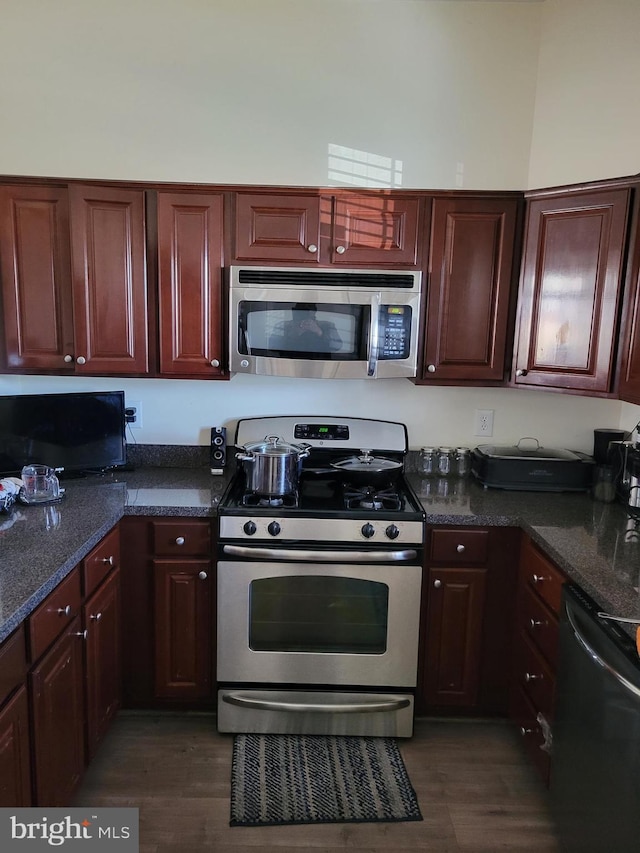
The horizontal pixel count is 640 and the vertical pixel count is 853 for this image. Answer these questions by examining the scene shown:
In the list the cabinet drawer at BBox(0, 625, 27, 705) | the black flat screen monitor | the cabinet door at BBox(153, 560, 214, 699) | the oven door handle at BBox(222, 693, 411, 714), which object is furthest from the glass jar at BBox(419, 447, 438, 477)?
the cabinet drawer at BBox(0, 625, 27, 705)

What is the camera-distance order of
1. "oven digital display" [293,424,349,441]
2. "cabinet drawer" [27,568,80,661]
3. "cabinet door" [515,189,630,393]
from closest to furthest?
"cabinet drawer" [27,568,80,661]
"cabinet door" [515,189,630,393]
"oven digital display" [293,424,349,441]

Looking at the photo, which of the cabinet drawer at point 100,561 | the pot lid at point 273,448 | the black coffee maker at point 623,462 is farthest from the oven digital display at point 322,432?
the black coffee maker at point 623,462

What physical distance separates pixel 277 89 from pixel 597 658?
2.40m

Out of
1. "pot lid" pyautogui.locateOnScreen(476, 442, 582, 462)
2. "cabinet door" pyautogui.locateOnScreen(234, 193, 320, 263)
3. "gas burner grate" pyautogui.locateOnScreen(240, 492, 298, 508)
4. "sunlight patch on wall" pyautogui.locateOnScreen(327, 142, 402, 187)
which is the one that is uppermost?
"sunlight patch on wall" pyautogui.locateOnScreen(327, 142, 402, 187)

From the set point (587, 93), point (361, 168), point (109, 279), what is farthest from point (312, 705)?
point (587, 93)

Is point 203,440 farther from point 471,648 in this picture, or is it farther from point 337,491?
point 471,648

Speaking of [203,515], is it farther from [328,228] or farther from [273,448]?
[328,228]

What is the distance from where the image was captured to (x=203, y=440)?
9.24 ft

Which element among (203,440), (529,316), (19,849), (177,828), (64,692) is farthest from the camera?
(203,440)

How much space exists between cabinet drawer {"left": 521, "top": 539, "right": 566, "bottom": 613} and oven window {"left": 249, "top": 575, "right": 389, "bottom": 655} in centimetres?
52

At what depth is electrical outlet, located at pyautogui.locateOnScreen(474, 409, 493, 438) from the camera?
111 inches

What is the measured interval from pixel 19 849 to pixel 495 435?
2.31m

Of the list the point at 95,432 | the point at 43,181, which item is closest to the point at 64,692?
the point at 95,432

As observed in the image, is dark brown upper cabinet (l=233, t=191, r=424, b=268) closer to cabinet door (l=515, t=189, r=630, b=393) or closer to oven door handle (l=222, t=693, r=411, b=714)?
cabinet door (l=515, t=189, r=630, b=393)
